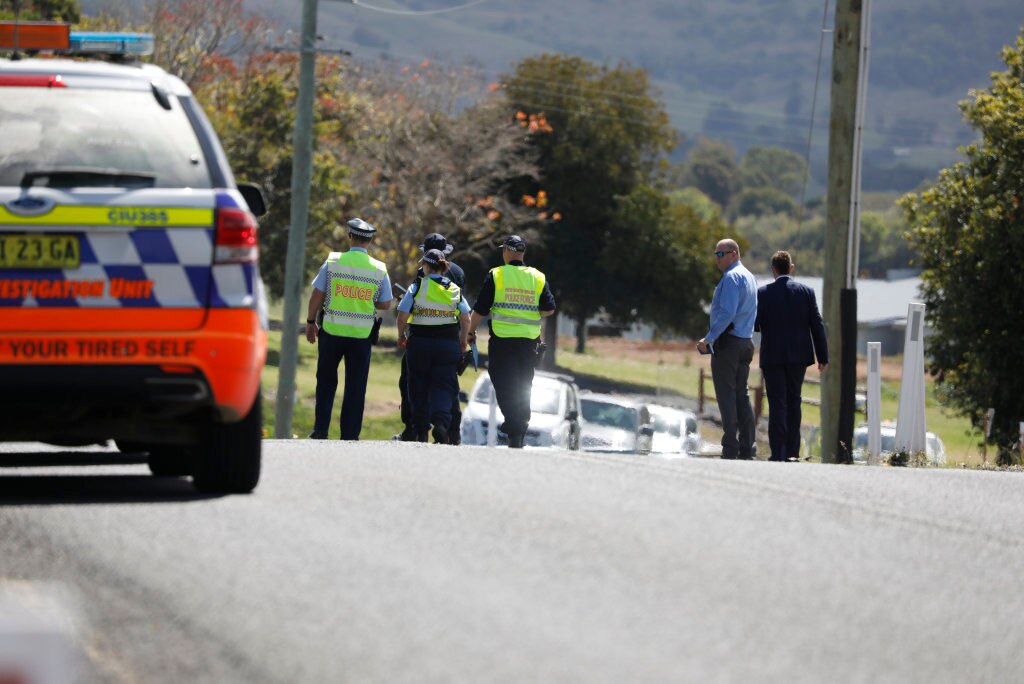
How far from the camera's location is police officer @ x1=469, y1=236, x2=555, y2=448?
46.3 feet

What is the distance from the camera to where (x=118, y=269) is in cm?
730

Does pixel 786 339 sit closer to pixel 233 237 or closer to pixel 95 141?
pixel 233 237

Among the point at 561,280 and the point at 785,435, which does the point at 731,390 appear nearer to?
the point at 785,435

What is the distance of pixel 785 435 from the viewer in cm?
1482

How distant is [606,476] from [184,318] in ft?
9.16

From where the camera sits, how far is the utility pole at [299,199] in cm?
2572

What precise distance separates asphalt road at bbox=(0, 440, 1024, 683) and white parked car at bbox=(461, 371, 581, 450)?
500 inches

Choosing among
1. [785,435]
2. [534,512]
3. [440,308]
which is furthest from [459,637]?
[785,435]

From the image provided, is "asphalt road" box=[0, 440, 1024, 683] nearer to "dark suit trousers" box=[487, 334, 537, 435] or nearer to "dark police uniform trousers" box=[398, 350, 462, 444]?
"dark suit trousers" box=[487, 334, 537, 435]

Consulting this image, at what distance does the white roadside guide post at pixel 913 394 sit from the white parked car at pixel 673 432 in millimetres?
15582

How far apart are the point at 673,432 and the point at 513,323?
62.2 ft

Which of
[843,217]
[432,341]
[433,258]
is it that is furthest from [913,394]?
[433,258]

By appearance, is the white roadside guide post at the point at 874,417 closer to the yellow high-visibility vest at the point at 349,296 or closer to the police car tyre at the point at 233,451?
the yellow high-visibility vest at the point at 349,296

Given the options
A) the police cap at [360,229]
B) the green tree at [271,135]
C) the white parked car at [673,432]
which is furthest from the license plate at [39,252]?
the green tree at [271,135]
